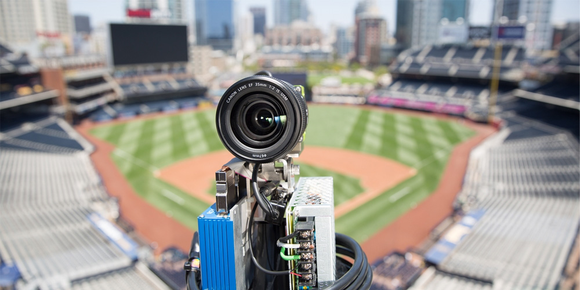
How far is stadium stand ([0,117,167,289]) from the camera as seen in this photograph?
1354 centimetres

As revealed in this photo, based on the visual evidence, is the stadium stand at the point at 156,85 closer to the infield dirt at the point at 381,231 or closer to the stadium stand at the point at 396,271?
the infield dirt at the point at 381,231

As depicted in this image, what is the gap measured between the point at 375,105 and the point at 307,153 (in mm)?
23359

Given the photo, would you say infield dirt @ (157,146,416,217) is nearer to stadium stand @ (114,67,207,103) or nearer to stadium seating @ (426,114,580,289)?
stadium seating @ (426,114,580,289)

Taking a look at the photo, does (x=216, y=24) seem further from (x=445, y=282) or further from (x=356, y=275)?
(x=356, y=275)

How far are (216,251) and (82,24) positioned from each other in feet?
655

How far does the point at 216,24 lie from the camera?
531 ft

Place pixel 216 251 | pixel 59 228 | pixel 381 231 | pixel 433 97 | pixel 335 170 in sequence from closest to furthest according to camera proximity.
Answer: pixel 216 251 < pixel 59 228 < pixel 381 231 < pixel 335 170 < pixel 433 97

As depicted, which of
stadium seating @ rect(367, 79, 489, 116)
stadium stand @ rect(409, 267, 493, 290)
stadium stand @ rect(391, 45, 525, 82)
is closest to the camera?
stadium stand @ rect(409, 267, 493, 290)

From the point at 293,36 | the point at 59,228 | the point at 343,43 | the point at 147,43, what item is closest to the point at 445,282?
the point at 59,228

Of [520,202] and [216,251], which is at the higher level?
[216,251]

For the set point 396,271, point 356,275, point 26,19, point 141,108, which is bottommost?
point 396,271

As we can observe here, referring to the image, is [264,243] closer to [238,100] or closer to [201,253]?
[201,253]

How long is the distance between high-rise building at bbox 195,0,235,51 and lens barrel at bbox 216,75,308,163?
16250 centimetres

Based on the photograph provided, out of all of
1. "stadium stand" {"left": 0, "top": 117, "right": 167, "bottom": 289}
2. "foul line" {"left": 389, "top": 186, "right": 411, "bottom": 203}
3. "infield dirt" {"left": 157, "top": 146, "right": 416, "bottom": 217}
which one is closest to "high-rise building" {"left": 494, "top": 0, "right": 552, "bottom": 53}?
"infield dirt" {"left": 157, "top": 146, "right": 416, "bottom": 217}
